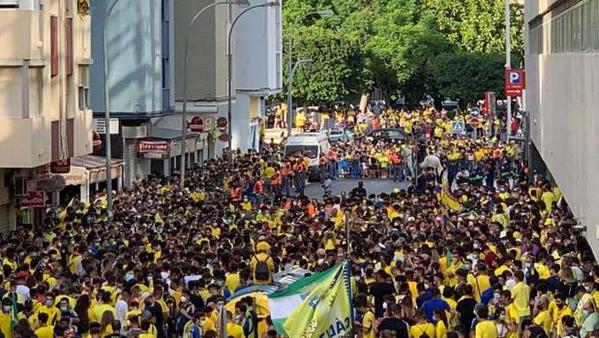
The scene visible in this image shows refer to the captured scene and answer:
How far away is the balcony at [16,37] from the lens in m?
32.9

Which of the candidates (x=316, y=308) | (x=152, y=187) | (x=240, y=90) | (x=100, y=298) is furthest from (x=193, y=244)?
(x=240, y=90)

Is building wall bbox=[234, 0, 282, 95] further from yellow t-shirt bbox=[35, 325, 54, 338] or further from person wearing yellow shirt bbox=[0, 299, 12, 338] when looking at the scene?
yellow t-shirt bbox=[35, 325, 54, 338]

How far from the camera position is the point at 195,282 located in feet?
70.8

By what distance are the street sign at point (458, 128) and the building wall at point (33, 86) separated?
115 ft

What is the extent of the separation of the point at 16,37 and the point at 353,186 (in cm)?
2385

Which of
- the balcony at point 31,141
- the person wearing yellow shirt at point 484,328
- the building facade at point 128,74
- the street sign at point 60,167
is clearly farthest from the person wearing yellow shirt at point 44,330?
the building facade at point 128,74

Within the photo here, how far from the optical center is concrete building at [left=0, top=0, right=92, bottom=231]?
33031 mm

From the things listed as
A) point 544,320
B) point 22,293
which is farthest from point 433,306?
point 22,293

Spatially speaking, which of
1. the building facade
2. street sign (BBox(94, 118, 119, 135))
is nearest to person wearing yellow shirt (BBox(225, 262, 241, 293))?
street sign (BBox(94, 118, 119, 135))

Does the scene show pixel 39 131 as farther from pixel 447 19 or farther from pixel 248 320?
pixel 447 19

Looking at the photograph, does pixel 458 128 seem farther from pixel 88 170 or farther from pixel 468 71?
pixel 88 170

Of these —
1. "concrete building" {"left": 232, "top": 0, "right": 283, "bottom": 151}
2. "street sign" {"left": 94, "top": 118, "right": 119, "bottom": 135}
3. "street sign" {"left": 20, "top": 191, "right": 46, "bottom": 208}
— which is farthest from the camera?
"concrete building" {"left": 232, "top": 0, "right": 283, "bottom": 151}

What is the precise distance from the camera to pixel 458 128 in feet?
236

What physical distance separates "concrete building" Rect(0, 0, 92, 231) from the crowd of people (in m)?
1.06
